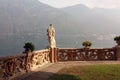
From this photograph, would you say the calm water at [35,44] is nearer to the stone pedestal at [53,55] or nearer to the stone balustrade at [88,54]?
the stone balustrade at [88,54]

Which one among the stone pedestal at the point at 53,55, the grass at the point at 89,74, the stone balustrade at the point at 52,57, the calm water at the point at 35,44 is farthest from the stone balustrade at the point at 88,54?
the calm water at the point at 35,44

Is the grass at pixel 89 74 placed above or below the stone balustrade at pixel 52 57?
below

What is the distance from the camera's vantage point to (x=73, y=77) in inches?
512

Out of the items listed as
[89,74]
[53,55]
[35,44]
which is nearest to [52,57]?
[53,55]

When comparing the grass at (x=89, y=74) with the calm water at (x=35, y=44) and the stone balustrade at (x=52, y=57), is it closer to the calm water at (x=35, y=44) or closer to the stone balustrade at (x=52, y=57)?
the stone balustrade at (x=52, y=57)

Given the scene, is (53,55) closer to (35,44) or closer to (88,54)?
(88,54)

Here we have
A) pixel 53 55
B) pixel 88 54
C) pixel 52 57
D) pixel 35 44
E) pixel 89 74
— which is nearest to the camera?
pixel 89 74

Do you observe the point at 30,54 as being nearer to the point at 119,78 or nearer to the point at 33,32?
the point at 119,78

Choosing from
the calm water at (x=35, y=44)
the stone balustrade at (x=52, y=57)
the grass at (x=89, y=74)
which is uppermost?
the calm water at (x=35, y=44)

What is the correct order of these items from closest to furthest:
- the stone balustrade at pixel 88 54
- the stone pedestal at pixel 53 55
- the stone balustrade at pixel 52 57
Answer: the stone balustrade at pixel 52 57 < the stone pedestal at pixel 53 55 < the stone balustrade at pixel 88 54

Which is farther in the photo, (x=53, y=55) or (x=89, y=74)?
(x=53, y=55)

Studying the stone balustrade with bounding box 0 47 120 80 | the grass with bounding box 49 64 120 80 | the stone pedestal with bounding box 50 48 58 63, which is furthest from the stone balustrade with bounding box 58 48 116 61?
the grass with bounding box 49 64 120 80

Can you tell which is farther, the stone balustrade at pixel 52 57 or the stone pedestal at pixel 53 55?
the stone pedestal at pixel 53 55

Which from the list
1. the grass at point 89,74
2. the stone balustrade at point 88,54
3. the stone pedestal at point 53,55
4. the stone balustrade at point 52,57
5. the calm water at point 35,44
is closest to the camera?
the grass at point 89,74
